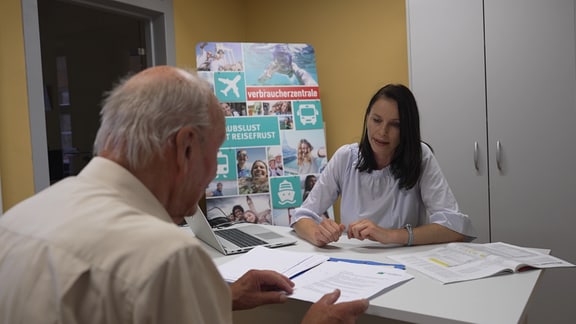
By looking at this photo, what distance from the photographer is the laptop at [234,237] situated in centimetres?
170

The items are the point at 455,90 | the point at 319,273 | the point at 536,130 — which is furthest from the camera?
the point at 455,90

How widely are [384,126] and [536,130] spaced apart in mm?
1176

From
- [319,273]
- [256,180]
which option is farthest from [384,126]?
[256,180]

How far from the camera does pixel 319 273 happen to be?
138 cm

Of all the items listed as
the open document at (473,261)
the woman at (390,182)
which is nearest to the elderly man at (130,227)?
the open document at (473,261)

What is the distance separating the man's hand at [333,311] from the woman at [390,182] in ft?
2.21

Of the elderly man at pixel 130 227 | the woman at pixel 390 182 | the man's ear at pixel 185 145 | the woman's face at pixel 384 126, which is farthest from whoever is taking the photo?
the woman's face at pixel 384 126

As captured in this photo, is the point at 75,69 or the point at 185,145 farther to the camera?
the point at 75,69

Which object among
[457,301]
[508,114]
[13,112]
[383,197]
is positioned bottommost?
[457,301]

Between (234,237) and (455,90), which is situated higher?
(455,90)

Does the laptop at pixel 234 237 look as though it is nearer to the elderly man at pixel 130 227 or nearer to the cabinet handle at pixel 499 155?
the elderly man at pixel 130 227

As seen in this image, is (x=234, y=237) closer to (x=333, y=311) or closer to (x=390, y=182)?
(x=390, y=182)

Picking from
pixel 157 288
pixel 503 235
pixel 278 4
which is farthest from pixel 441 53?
pixel 157 288

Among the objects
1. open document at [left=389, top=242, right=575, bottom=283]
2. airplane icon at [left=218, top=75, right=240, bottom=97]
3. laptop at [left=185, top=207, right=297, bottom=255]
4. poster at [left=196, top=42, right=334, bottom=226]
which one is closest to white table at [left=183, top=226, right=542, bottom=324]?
open document at [left=389, top=242, right=575, bottom=283]
